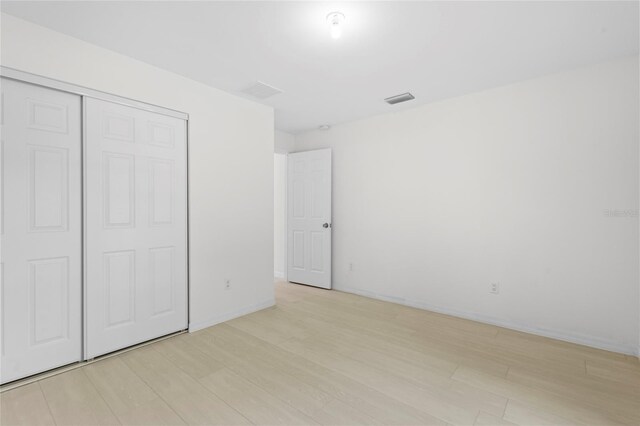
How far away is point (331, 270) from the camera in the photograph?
4727mm

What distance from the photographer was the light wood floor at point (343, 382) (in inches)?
71.7

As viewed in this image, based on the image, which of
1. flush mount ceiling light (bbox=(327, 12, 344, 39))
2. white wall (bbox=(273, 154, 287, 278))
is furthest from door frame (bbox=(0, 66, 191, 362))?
white wall (bbox=(273, 154, 287, 278))

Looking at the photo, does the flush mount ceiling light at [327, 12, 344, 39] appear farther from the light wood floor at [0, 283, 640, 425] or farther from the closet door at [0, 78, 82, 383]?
the light wood floor at [0, 283, 640, 425]

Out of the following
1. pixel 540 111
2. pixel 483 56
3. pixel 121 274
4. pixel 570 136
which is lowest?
pixel 121 274

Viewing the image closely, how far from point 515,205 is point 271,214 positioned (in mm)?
2752

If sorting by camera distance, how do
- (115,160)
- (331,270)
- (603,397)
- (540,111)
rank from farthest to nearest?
(331,270), (540,111), (115,160), (603,397)

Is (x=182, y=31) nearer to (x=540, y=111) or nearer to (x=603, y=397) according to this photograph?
(x=540, y=111)

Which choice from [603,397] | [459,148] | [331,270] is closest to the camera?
[603,397]

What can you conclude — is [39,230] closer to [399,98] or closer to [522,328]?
[399,98]

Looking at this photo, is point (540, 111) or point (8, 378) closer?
point (8, 378)

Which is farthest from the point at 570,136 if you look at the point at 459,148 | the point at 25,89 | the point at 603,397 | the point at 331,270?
the point at 25,89

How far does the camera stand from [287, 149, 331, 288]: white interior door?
470 centimetres

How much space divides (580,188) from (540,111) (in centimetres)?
83

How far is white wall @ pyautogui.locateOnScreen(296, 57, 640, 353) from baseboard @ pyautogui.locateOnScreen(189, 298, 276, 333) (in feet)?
4.62
